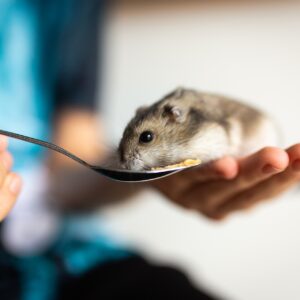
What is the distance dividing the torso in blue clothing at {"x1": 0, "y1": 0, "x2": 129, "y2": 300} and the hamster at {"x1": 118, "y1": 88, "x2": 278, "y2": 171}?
762mm

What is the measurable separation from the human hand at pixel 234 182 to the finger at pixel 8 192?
0.33m

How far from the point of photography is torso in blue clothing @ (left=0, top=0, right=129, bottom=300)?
1.57m

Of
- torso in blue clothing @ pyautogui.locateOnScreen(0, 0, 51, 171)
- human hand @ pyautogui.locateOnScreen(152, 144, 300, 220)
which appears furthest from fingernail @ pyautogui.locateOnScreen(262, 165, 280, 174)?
torso in blue clothing @ pyautogui.locateOnScreen(0, 0, 51, 171)

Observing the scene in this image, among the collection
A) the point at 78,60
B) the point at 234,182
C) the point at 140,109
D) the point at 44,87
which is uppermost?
the point at 78,60

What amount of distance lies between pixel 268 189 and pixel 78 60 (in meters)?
1.82

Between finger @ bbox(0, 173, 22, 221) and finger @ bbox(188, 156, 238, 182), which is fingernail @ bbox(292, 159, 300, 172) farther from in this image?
finger @ bbox(0, 173, 22, 221)

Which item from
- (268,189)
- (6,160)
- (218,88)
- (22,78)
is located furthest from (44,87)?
(268,189)

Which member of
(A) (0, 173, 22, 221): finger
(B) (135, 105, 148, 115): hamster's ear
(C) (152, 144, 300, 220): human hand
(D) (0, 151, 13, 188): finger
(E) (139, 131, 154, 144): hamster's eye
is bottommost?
(A) (0, 173, 22, 221): finger

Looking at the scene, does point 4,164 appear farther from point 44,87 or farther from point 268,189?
point 44,87

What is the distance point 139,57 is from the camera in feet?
8.89

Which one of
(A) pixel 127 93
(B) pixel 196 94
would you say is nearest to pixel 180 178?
(B) pixel 196 94

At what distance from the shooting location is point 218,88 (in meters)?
1.34

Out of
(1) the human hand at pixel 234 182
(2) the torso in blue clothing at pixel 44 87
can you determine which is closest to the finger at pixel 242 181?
(1) the human hand at pixel 234 182

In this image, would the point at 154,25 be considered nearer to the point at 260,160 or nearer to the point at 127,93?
the point at 127,93
